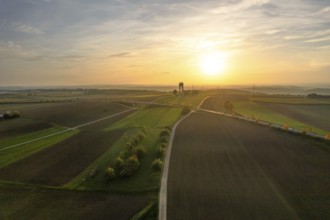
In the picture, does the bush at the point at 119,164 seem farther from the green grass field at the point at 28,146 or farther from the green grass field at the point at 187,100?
the green grass field at the point at 187,100

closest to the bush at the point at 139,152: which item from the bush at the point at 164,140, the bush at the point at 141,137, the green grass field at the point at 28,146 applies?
the bush at the point at 164,140

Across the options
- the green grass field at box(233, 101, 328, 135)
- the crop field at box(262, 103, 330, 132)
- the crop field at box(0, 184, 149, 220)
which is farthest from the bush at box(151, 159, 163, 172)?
the crop field at box(262, 103, 330, 132)

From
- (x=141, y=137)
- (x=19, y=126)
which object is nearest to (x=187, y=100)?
(x=19, y=126)

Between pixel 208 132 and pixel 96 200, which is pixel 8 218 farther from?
pixel 208 132

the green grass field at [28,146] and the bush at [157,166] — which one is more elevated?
the bush at [157,166]

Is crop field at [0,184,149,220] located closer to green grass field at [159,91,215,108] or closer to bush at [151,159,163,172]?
bush at [151,159,163,172]

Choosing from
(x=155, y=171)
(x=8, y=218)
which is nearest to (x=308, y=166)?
(x=155, y=171)

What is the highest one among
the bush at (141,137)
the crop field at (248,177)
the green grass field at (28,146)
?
the bush at (141,137)
